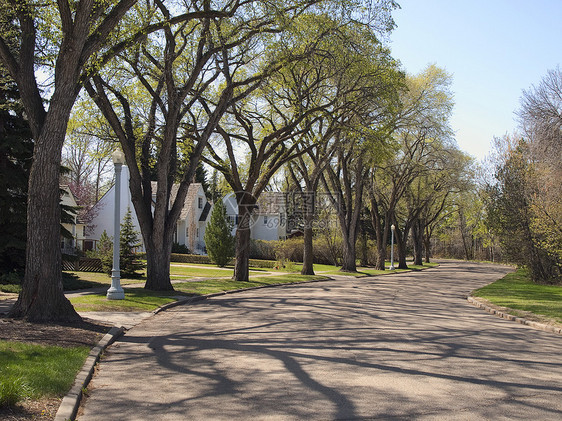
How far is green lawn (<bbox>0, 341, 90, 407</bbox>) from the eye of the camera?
217 inches

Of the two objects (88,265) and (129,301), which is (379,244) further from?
(129,301)

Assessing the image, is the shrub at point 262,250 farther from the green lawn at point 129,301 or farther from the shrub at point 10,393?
the shrub at point 10,393

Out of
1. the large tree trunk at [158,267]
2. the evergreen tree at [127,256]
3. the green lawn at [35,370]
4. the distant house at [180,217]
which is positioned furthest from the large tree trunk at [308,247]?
the green lawn at [35,370]

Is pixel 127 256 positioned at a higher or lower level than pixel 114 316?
higher

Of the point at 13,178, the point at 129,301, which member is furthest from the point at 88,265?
the point at 129,301

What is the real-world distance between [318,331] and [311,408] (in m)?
5.78

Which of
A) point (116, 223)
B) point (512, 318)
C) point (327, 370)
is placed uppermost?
point (116, 223)

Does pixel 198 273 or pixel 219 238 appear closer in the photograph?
pixel 198 273

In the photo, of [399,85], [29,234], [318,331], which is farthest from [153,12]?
[399,85]

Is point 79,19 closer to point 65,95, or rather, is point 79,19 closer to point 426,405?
point 65,95

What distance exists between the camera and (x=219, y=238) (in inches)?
1711

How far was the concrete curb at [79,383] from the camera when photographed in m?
5.54

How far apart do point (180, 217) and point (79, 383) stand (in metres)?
51.2

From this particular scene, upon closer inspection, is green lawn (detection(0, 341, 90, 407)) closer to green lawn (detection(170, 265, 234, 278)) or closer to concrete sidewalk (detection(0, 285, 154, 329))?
concrete sidewalk (detection(0, 285, 154, 329))
